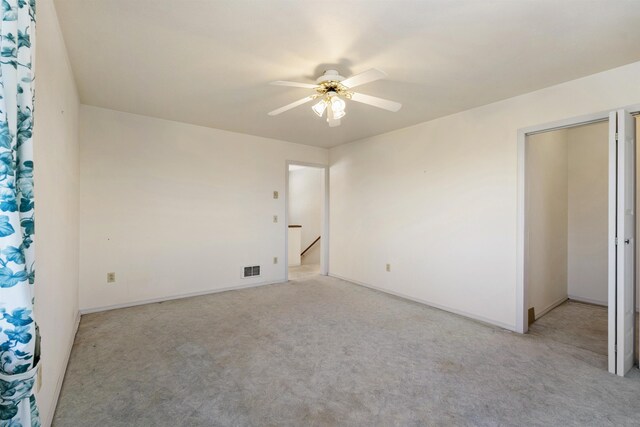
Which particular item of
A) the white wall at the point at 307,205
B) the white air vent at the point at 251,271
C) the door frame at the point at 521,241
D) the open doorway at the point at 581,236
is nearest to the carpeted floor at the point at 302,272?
the white air vent at the point at 251,271

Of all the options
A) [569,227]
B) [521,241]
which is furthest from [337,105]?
[569,227]

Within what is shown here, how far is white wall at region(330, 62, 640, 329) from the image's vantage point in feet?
9.50

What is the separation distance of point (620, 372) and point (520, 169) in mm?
1852

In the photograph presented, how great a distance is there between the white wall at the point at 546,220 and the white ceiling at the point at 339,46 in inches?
41.6

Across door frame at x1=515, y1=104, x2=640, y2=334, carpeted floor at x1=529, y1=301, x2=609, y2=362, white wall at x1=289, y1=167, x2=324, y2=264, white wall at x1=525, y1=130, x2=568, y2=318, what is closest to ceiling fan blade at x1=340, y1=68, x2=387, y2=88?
door frame at x1=515, y1=104, x2=640, y2=334

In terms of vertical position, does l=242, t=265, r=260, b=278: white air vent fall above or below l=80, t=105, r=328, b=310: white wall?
below

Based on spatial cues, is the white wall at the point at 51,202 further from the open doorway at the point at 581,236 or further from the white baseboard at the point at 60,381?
the open doorway at the point at 581,236

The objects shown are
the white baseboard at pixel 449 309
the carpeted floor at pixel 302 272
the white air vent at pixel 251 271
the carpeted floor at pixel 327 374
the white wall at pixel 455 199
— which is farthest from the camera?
the carpeted floor at pixel 302 272

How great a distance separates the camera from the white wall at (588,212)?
3.96m

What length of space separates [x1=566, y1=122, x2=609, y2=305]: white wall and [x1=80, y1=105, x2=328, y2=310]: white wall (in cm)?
431

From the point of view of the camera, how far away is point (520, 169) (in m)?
3.03

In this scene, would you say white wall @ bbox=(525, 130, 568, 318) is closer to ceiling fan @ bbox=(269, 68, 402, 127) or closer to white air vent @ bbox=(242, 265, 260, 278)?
ceiling fan @ bbox=(269, 68, 402, 127)

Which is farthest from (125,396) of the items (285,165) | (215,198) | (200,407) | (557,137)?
(557,137)

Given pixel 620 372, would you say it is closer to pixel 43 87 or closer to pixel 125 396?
pixel 125 396
